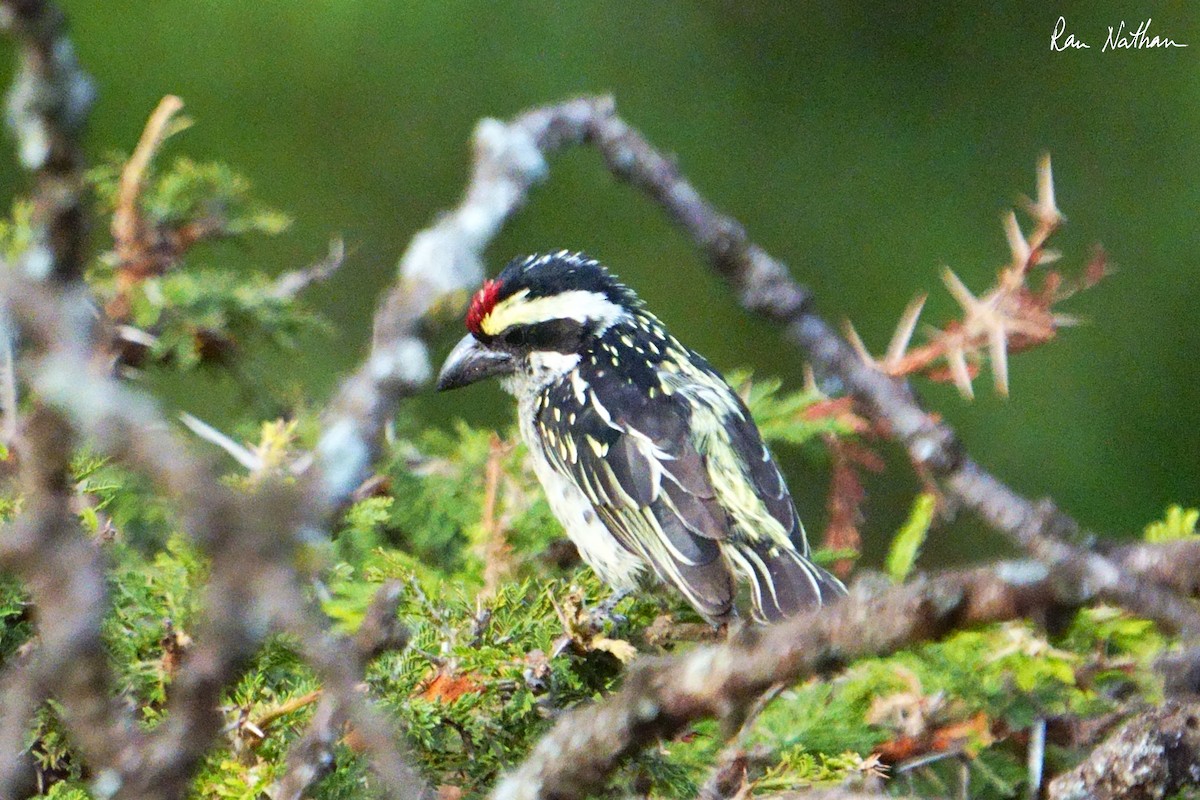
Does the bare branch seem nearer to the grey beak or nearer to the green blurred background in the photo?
the grey beak

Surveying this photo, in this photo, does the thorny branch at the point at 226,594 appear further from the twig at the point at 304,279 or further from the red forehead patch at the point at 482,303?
the red forehead patch at the point at 482,303

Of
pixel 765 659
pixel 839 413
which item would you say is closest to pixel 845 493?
pixel 839 413

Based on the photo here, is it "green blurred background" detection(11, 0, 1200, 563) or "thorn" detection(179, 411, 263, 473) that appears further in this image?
"green blurred background" detection(11, 0, 1200, 563)

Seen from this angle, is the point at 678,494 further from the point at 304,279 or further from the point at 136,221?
the point at 136,221

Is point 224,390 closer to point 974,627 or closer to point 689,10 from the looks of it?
point 689,10

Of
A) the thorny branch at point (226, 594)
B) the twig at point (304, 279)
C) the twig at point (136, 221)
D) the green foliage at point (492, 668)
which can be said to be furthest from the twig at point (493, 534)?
the thorny branch at point (226, 594)

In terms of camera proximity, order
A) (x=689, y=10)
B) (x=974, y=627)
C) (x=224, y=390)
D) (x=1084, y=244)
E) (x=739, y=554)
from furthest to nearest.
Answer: (x=689, y=10), (x=1084, y=244), (x=224, y=390), (x=739, y=554), (x=974, y=627)

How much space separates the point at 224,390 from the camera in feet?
17.0

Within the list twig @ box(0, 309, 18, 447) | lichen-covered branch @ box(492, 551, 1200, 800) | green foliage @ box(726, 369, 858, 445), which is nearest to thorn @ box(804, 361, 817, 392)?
green foliage @ box(726, 369, 858, 445)

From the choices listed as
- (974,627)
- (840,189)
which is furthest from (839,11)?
(974,627)

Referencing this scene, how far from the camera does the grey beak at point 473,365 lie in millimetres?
3197

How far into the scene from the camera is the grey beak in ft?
10.5

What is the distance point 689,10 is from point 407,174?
1472mm
